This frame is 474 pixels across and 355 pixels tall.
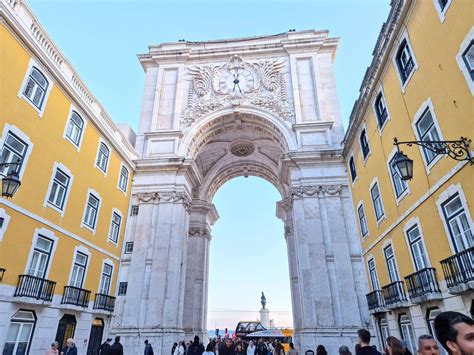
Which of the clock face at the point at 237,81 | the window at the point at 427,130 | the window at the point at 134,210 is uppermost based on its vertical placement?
the clock face at the point at 237,81

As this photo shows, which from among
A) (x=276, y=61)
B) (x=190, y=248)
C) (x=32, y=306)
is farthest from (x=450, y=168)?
(x=190, y=248)

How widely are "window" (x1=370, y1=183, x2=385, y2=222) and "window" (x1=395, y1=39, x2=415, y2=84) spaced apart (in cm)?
481

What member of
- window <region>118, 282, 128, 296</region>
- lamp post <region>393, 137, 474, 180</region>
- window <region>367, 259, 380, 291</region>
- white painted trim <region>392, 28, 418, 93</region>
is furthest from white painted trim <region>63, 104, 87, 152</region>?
window <region>367, 259, 380, 291</region>

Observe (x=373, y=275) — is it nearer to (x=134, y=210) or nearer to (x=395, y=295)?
(x=395, y=295)

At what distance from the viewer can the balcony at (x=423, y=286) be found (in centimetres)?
889

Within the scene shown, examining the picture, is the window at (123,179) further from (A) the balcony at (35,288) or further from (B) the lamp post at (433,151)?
(B) the lamp post at (433,151)

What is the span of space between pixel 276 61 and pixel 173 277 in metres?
17.9

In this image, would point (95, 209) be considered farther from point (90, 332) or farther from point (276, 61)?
point (276, 61)

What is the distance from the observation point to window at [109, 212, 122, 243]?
17.7 meters

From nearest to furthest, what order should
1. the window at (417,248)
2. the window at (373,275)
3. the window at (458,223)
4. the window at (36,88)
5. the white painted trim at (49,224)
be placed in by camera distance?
the window at (458,223) → the window at (417,248) → the white painted trim at (49,224) → the window at (36,88) → the window at (373,275)

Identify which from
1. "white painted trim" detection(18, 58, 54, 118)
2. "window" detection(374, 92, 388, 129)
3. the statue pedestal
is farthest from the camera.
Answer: the statue pedestal

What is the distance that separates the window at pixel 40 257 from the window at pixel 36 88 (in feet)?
17.2

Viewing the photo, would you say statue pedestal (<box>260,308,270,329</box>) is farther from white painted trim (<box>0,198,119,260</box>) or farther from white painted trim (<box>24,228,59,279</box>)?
white painted trim (<box>24,228,59,279</box>)

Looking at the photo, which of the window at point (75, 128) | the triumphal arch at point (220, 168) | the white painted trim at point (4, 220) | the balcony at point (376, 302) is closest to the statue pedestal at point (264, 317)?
the triumphal arch at point (220, 168)
